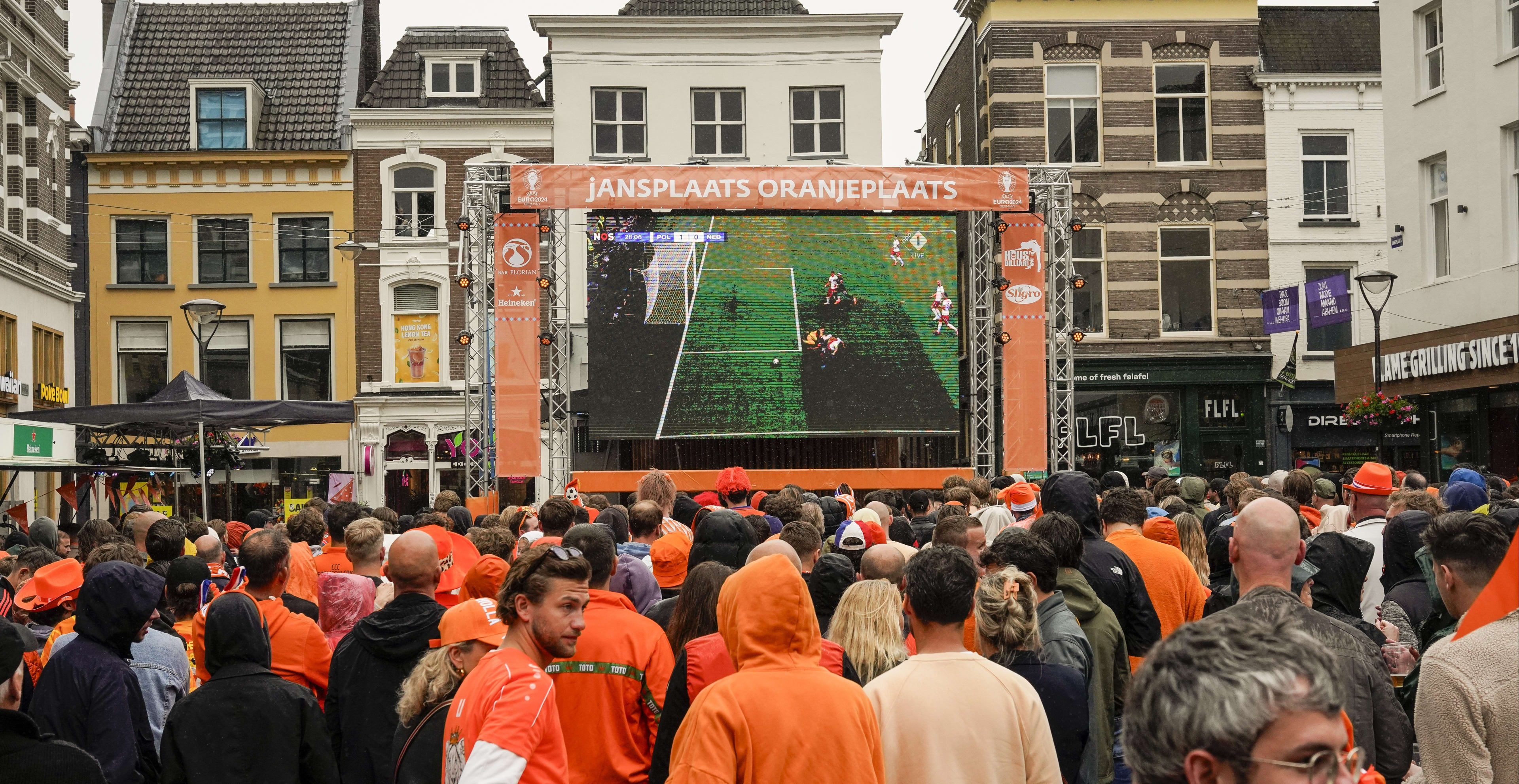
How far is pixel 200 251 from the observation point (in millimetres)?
29562

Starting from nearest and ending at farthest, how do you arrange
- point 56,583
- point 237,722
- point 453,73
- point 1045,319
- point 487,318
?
point 237,722, point 56,583, point 487,318, point 1045,319, point 453,73

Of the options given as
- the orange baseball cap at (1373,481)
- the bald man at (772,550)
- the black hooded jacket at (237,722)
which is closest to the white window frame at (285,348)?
the orange baseball cap at (1373,481)

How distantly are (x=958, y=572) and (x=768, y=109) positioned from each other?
81.1 ft

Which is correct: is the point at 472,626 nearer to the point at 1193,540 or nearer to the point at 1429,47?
the point at 1193,540

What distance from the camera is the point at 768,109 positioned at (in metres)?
28.0

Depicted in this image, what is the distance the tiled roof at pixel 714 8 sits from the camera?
28266 mm

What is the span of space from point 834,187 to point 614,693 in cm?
1596

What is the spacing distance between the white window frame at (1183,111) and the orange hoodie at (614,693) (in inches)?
942

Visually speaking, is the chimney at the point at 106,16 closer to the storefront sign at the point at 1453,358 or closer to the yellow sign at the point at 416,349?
the yellow sign at the point at 416,349

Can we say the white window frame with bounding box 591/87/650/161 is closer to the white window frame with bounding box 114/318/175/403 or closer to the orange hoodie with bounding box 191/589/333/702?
the white window frame with bounding box 114/318/175/403

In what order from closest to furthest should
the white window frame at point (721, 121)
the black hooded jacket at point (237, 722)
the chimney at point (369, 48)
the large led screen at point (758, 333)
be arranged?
the black hooded jacket at point (237, 722) < the large led screen at point (758, 333) < the white window frame at point (721, 121) < the chimney at point (369, 48)

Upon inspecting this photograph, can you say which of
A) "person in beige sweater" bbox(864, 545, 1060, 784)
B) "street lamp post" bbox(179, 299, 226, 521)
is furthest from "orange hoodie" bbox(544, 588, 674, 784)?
"street lamp post" bbox(179, 299, 226, 521)

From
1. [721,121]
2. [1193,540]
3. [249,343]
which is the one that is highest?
[721,121]

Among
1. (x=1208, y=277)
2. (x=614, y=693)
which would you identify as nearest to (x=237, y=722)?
(x=614, y=693)
